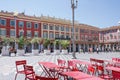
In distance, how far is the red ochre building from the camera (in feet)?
162

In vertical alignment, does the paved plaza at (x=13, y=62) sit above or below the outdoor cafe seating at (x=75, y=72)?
below

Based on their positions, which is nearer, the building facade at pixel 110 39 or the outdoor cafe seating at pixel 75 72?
the outdoor cafe seating at pixel 75 72

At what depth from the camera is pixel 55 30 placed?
2361 inches

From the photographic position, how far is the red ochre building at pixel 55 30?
49.2 meters

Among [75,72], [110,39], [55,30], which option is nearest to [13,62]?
[75,72]

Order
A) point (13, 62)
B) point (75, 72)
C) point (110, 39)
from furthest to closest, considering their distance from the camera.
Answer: point (110, 39), point (13, 62), point (75, 72)

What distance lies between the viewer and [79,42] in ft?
219

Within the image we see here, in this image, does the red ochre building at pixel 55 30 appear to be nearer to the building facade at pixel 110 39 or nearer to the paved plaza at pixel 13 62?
the building facade at pixel 110 39

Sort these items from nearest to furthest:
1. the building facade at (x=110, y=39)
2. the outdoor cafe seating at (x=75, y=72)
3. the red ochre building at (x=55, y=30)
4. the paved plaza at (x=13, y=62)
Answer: the outdoor cafe seating at (x=75, y=72)
the paved plaza at (x=13, y=62)
the red ochre building at (x=55, y=30)
the building facade at (x=110, y=39)

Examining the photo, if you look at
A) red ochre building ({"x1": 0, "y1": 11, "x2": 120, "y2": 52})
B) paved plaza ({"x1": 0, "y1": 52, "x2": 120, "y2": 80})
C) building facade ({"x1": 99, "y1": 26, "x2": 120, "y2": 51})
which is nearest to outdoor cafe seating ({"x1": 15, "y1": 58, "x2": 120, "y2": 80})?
paved plaza ({"x1": 0, "y1": 52, "x2": 120, "y2": 80})

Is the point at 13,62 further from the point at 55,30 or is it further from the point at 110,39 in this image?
the point at 110,39

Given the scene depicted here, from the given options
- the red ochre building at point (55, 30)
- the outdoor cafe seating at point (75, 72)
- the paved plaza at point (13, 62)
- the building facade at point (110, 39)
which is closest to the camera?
the outdoor cafe seating at point (75, 72)

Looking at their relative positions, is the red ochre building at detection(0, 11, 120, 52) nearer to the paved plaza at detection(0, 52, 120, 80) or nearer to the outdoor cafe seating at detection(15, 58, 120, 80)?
the paved plaza at detection(0, 52, 120, 80)

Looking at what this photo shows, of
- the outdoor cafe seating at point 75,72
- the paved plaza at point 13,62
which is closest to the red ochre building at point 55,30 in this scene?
the paved plaza at point 13,62
